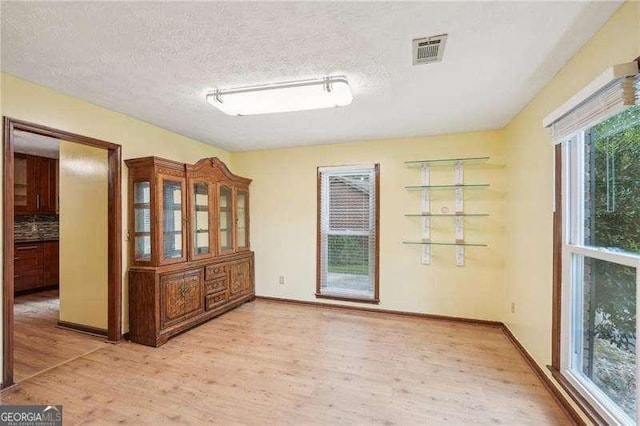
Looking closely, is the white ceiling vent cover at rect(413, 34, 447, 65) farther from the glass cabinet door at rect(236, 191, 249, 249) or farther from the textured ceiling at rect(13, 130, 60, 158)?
the textured ceiling at rect(13, 130, 60, 158)

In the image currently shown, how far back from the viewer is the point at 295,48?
1.77 m

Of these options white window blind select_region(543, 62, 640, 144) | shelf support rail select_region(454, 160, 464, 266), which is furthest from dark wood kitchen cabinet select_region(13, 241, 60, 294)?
white window blind select_region(543, 62, 640, 144)

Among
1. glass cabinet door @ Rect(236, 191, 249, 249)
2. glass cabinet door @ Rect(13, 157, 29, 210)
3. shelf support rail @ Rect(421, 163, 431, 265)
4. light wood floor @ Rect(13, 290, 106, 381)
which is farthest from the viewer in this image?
glass cabinet door @ Rect(13, 157, 29, 210)

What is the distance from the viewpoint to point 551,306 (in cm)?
212

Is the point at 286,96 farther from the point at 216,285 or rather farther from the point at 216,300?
the point at 216,300

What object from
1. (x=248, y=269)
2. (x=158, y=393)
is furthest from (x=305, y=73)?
(x=248, y=269)

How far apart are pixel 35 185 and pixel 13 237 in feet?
12.5

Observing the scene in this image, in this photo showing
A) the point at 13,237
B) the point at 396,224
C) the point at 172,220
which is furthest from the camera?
the point at 396,224

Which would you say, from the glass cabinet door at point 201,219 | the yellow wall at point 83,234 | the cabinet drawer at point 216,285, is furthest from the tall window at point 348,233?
the yellow wall at point 83,234

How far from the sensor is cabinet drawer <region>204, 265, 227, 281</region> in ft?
11.4

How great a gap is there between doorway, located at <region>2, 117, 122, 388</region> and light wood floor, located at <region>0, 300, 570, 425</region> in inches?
10.9

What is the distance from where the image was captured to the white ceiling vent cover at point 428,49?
1665mm

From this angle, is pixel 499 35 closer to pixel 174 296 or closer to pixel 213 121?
pixel 213 121

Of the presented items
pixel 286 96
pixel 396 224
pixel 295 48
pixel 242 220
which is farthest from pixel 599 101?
pixel 242 220
